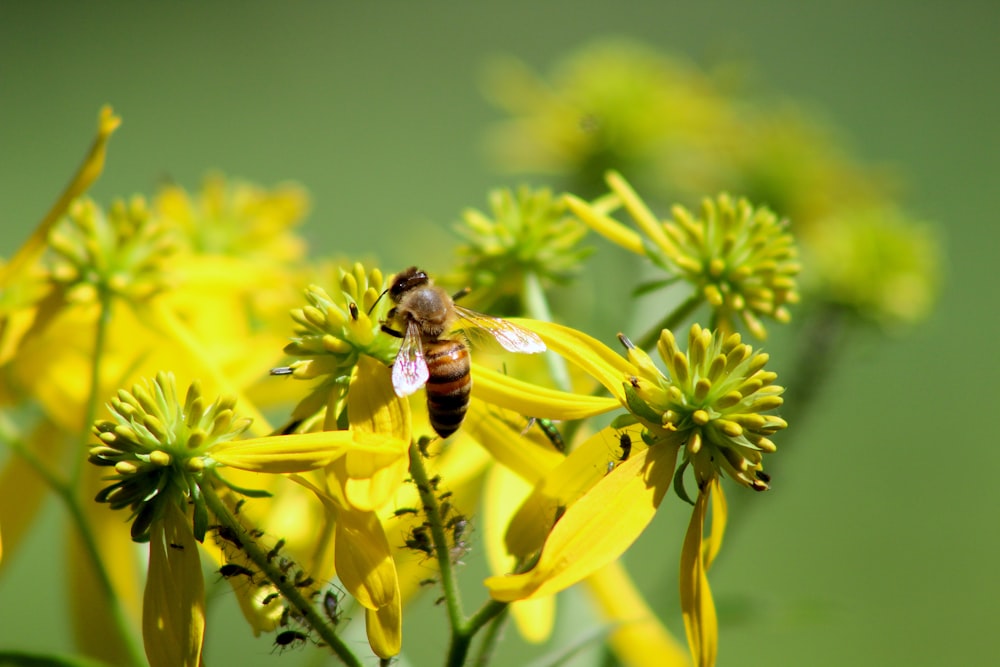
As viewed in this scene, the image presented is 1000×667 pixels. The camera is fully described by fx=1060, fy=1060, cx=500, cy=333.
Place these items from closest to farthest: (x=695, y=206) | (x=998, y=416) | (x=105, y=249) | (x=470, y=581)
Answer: (x=105, y=249) → (x=695, y=206) → (x=470, y=581) → (x=998, y=416)

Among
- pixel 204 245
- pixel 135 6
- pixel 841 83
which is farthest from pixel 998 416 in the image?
pixel 135 6

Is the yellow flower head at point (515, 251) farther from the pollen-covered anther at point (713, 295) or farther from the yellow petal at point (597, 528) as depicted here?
the yellow petal at point (597, 528)

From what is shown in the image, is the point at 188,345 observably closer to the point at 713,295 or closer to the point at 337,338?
the point at 337,338

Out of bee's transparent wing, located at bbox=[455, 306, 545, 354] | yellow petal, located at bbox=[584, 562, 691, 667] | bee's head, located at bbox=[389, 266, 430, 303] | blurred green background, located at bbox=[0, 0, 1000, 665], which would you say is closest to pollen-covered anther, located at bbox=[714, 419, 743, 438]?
bee's transparent wing, located at bbox=[455, 306, 545, 354]

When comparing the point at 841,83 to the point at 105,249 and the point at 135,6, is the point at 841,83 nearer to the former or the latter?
the point at 135,6

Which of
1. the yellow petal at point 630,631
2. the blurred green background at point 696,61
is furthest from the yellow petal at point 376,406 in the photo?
the blurred green background at point 696,61

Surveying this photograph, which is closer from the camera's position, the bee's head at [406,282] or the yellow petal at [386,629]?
the yellow petal at [386,629]
